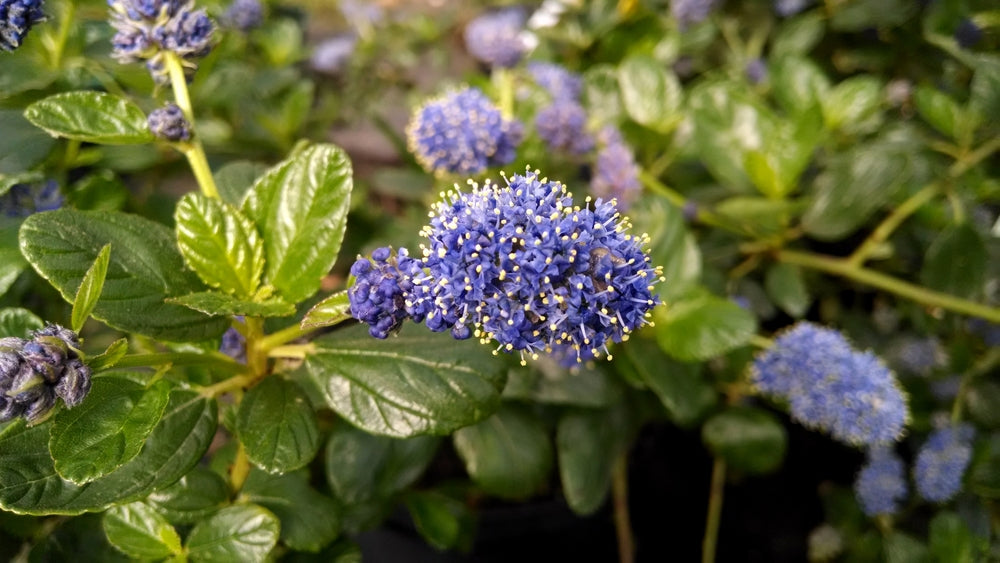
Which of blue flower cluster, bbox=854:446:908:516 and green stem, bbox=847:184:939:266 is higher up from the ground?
green stem, bbox=847:184:939:266

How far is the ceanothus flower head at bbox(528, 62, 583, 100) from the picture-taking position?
54.6 inches

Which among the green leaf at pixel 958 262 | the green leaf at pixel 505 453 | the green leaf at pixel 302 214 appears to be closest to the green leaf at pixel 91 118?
the green leaf at pixel 302 214

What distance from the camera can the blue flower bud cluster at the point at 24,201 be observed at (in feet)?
2.68

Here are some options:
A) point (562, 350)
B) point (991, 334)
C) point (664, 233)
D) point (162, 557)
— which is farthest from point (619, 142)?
point (162, 557)

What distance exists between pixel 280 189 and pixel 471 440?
1.70ft

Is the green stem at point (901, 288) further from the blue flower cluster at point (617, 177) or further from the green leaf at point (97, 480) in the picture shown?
the green leaf at point (97, 480)

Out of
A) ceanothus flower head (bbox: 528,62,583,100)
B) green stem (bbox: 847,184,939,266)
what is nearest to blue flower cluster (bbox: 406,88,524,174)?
ceanothus flower head (bbox: 528,62,583,100)

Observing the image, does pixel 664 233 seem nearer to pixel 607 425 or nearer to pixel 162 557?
pixel 607 425

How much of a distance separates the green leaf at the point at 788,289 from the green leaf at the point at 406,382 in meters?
0.76

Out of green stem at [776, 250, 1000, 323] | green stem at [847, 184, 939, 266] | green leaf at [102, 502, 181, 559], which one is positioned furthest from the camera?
green stem at [847, 184, 939, 266]

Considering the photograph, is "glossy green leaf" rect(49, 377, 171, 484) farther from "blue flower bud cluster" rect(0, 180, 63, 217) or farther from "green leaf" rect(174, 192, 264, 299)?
"blue flower bud cluster" rect(0, 180, 63, 217)

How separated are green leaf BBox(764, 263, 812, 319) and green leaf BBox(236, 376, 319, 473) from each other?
932 millimetres

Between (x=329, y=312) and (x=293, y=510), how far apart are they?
324 millimetres

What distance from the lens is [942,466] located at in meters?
1.18
